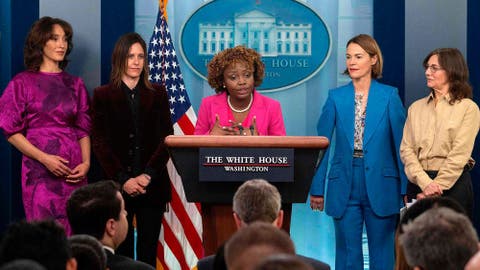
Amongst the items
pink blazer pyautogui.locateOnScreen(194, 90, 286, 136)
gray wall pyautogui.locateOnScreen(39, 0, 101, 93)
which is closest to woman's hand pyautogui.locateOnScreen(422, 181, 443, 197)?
pink blazer pyautogui.locateOnScreen(194, 90, 286, 136)

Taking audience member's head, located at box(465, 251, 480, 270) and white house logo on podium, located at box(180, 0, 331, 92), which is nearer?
audience member's head, located at box(465, 251, 480, 270)

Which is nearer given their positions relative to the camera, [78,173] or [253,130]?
[253,130]

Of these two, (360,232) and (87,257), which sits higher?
(87,257)

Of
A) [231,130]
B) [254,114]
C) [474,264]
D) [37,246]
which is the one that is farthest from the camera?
[254,114]

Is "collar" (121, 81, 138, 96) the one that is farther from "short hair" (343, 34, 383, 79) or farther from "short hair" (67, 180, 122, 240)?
"short hair" (67, 180, 122, 240)

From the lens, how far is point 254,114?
221 inches

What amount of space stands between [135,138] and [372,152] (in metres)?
1.59

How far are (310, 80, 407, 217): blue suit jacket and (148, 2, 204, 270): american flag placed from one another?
1.12 meters

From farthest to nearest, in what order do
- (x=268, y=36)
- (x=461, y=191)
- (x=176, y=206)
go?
1. (x=268, y=36)
2. (x=176, y=206)
3. (x=461, y=191)

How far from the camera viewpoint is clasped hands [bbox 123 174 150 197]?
19.5 feet

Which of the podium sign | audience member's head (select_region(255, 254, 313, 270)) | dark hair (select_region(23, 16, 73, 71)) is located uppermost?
dark hair (select_region(23, 16, 73, 71))

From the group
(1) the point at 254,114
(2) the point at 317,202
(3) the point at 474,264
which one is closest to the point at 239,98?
(1) the point at 254,114

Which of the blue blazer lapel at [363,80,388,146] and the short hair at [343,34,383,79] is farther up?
the short hair at [343,34,383,79]

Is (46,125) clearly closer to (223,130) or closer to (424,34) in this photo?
(223,130)
